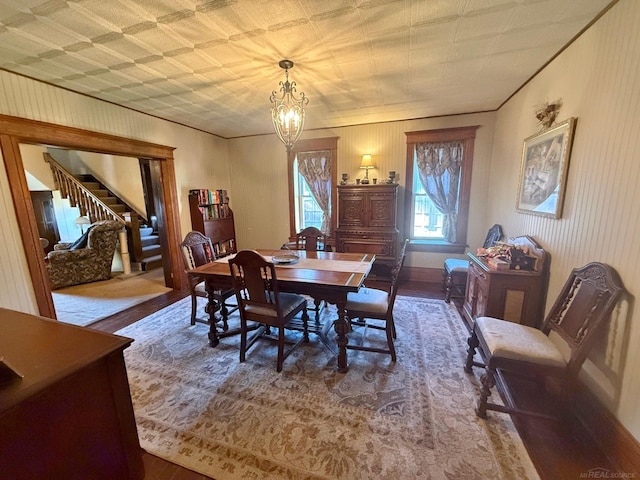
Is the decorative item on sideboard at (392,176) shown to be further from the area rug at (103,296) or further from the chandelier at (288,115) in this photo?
the area rug at (103,296)

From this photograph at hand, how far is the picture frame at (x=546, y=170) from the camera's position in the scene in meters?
2.06

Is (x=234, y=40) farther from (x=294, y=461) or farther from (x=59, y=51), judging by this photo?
(x=294, y=461)

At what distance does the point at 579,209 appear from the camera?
189 cm

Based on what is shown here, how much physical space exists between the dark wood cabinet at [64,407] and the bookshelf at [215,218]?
327 centimetres

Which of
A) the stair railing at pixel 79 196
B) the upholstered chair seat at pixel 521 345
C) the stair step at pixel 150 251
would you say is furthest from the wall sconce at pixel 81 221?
the upholstered chair seat at pixel 521 345

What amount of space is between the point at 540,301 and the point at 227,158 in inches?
201

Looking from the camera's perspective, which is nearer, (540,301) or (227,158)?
(540,301)

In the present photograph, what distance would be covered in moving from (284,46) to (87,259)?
4.77m

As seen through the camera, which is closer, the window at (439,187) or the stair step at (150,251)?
the window at (439,187)

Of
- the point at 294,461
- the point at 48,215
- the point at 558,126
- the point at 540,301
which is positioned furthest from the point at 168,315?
the point at 48,215

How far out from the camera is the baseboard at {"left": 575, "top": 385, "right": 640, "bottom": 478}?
52.5 inches

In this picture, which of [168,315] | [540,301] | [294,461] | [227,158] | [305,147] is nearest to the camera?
[294,461]

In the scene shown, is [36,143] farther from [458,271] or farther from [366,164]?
[458,271]

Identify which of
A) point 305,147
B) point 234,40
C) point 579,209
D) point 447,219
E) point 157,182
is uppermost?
point 234,40
